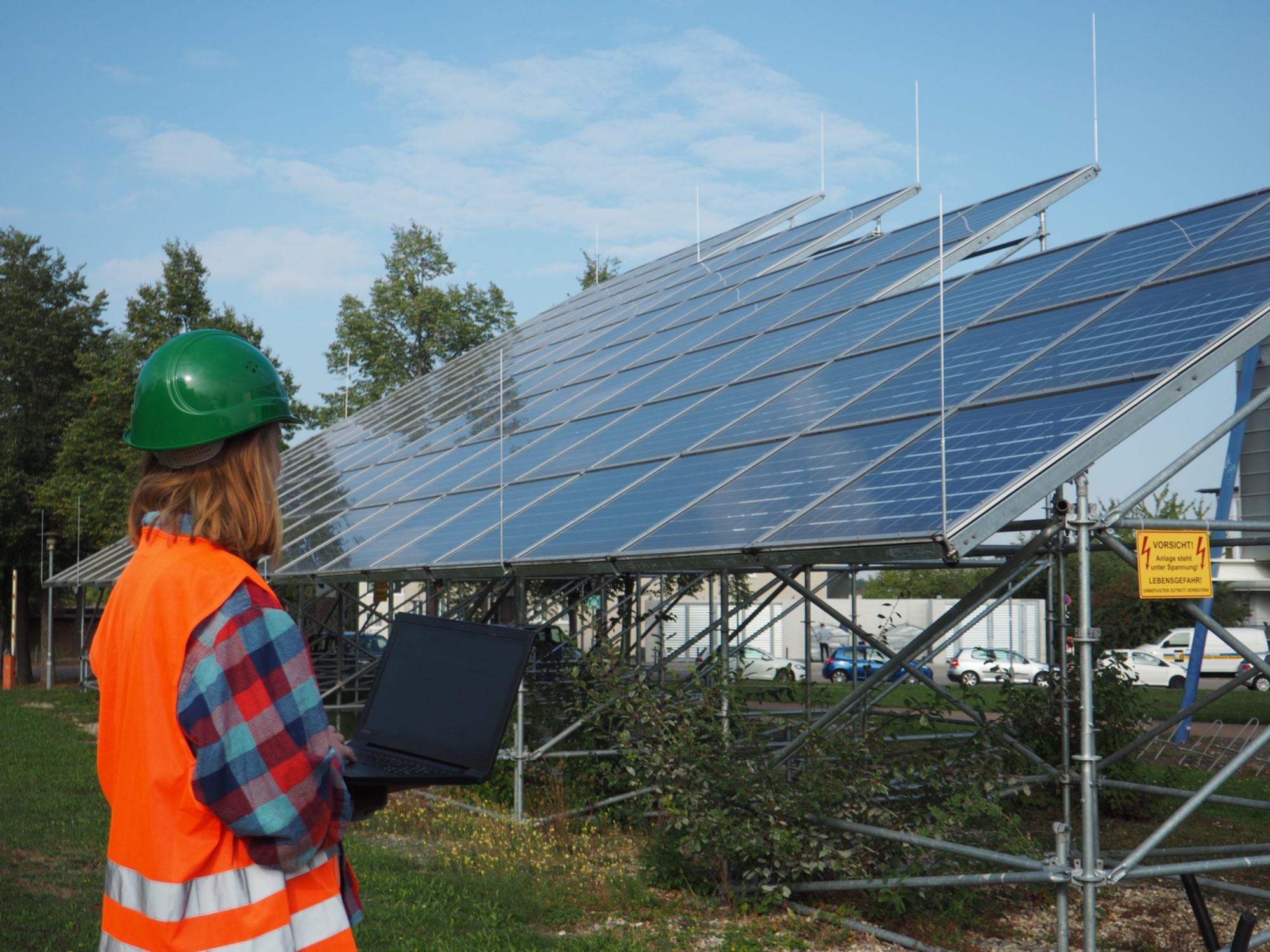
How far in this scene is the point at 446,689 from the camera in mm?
2854

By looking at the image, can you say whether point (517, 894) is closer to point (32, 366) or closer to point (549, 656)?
point (549, 656)

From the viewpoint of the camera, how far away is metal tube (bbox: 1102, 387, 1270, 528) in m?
5.23

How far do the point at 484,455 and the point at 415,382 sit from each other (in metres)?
12.6

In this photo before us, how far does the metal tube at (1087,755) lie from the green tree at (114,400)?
23.0 m

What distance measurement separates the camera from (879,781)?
6.44 meters

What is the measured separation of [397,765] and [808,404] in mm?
6758

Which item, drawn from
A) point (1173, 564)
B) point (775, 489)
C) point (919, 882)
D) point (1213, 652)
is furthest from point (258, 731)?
point (1213, 652)

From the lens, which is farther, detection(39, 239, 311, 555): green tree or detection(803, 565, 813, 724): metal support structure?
detection(39, 239, 311, 555): green tree

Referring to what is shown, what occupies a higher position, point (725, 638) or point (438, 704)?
point (438, 704)

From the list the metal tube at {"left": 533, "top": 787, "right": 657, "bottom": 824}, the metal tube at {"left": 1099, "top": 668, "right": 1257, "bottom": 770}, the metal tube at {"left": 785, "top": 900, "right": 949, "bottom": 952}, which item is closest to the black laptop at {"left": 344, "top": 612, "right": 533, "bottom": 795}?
the metal tube at {"left": 785, "top": 900, "right": 949, "bottom": 952}

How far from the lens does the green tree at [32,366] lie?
3039 centimetres

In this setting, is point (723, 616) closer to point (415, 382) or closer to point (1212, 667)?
point (415, 382)

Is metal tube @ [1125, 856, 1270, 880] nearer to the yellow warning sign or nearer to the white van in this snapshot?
the yellow warning sign

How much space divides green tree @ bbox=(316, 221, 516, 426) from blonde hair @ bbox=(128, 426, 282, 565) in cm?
3830
